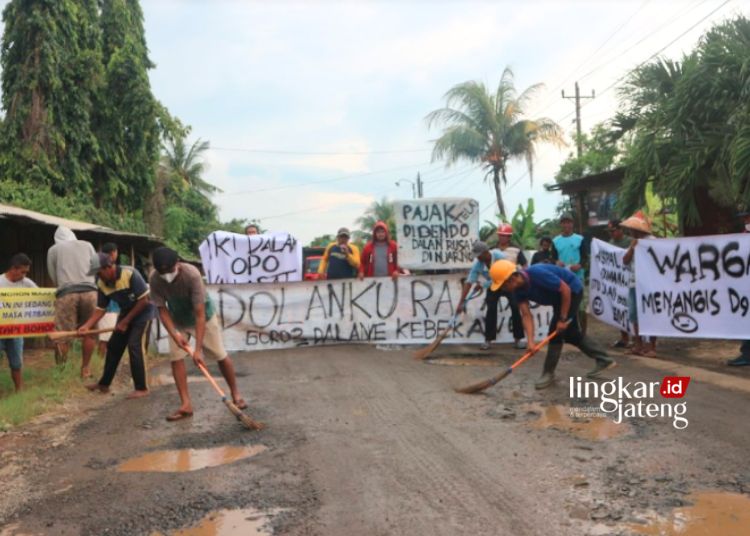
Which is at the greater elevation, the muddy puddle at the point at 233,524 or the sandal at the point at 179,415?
the sandal at the point at 179,415

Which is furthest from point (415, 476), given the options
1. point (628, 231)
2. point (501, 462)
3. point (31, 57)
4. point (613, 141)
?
point (31, 57)

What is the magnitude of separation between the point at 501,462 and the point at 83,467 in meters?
2.75

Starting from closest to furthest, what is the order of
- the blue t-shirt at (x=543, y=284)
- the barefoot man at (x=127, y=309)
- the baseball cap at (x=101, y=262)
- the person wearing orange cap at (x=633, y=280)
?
the blue t-shirt at (x=543, y=284), the baseball cap at (x=101, y=262), the barefoot man at (x=127, y=309), the person wearing orange cap at (x=633, y=280)

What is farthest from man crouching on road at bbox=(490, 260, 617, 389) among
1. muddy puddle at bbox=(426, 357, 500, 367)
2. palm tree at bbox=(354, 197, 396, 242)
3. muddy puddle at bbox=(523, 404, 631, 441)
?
palm tree at bbox=(354, 197, 396, 242)

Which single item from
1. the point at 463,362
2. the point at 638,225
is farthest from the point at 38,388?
the point at 638,225

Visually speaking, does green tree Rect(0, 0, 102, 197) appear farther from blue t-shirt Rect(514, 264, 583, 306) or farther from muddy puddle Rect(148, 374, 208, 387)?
blue t-shirt Rect(514, 264, 583, 306)

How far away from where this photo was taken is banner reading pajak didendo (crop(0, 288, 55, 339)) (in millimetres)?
6910

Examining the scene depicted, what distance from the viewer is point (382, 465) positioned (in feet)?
13.9

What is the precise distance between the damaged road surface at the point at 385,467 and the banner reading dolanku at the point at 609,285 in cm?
270

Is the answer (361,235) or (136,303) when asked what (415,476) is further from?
(361,235)

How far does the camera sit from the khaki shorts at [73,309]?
7.64 metres

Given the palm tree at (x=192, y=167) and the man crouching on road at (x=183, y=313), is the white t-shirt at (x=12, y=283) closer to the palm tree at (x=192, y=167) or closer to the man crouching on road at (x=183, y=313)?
the man crouching on road at (x=183, y=313)

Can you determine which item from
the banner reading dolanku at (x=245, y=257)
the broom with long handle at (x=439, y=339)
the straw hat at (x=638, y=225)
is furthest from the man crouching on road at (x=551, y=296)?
the banner reading dolanku at (x=245, y=257)

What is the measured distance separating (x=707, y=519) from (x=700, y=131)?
303 inches
